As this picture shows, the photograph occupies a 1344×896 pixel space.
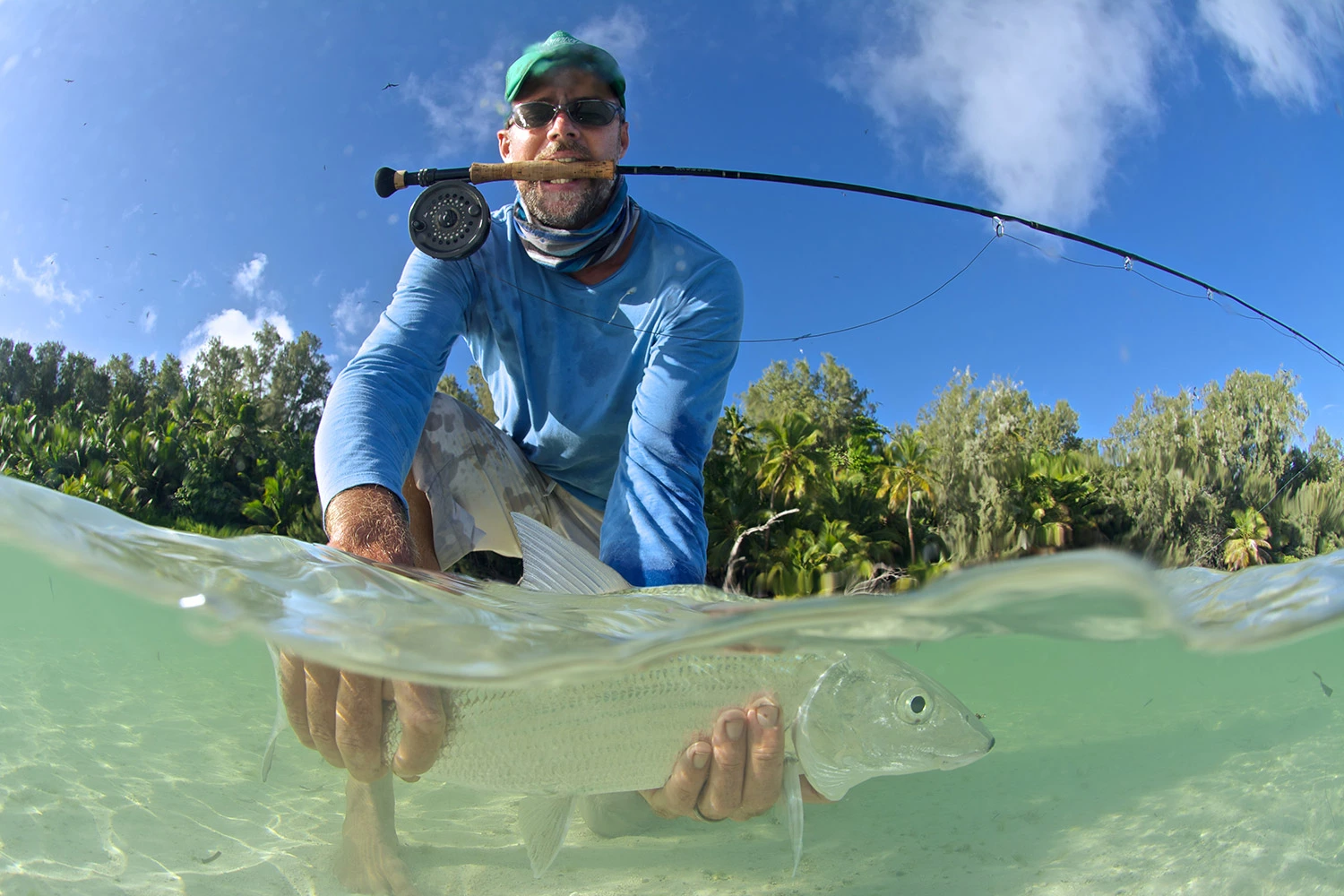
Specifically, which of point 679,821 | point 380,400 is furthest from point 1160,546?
point 380,400

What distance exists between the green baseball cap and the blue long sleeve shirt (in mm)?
422

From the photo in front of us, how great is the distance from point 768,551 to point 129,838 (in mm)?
1952

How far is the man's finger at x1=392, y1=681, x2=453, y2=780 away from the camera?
1460 mm

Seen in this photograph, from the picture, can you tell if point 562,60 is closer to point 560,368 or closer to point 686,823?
point 560,368

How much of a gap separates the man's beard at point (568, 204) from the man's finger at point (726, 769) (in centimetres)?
173

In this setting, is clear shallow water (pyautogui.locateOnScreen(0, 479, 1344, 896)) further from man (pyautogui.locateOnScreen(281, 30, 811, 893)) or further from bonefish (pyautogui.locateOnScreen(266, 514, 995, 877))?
man (pyautogui.locateOnScreen(281, 30, 811, 893))

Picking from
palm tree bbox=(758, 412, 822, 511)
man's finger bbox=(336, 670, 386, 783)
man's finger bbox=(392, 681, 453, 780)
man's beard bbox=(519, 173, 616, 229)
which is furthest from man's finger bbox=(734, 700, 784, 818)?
man's beard bbox=(519, 173, 616, 229)

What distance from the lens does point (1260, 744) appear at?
2586 millimetres

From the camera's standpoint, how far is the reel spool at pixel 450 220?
2.29 m

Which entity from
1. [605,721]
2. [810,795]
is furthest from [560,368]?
[810,795]

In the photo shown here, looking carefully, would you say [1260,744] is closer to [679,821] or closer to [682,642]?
[679,821]

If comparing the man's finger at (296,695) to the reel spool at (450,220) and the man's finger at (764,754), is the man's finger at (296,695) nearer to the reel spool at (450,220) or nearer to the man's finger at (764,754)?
the man's finger at (764,754)

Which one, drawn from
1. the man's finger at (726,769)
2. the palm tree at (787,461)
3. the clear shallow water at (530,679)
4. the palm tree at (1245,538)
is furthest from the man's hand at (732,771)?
the palm tree at (1245,538)

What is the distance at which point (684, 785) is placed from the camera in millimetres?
1551
